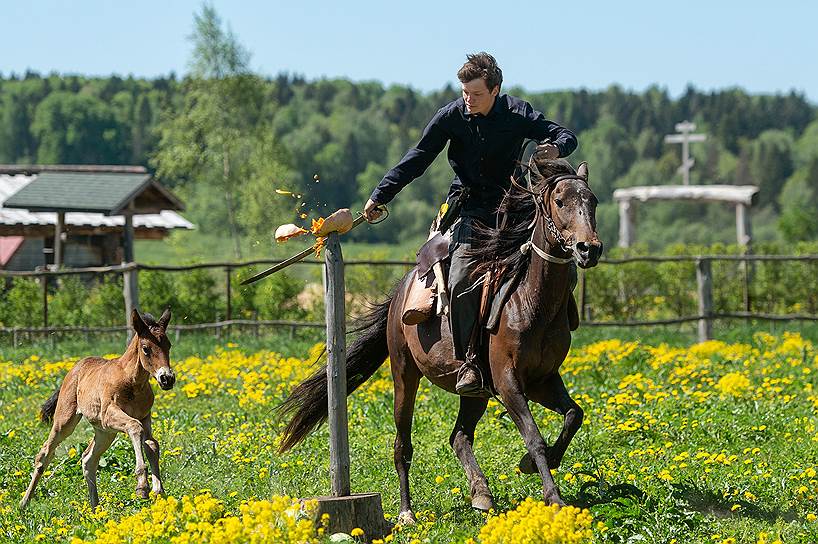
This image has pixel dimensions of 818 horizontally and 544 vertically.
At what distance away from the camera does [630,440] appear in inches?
366

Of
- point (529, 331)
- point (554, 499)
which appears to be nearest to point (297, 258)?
point (529, 331)

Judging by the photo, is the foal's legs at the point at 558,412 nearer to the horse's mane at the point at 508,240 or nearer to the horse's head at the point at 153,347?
the horse's mane at the point at 508,240

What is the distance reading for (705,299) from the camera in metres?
18.2

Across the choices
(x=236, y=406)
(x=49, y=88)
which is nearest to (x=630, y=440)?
(x=236, y=406)

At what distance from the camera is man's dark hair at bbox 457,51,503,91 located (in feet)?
22.6

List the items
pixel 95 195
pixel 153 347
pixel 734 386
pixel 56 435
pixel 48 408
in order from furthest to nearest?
pixel 95 195, pixel 734 386, pixel 48 408, pixel 56 435, pixel 153 347

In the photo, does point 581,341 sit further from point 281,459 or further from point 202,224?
point 202,224

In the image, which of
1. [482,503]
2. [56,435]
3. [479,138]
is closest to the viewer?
[482,503]

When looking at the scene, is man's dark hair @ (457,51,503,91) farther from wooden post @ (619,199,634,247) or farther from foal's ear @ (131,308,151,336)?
wooden post @ (619,199,634,247)

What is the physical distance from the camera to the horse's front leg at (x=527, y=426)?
630cm

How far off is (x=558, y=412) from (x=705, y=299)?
12055mm

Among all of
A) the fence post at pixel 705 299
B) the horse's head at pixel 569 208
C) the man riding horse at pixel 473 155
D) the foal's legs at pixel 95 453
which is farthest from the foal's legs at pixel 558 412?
the fence post at pixel 705 299

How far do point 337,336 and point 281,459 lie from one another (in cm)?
269

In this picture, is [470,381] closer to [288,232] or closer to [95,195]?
[288,232]
